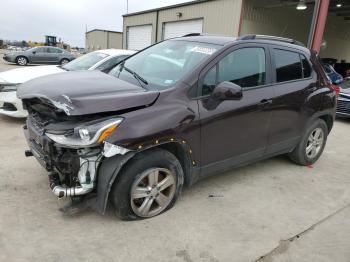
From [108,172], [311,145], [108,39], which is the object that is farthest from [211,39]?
[108,39]

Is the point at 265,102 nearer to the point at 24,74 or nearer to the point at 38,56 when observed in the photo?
the point at 24,74

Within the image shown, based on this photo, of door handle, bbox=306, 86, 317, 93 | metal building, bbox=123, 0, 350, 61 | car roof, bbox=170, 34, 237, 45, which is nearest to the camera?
car roof, bbox=170, 34, 237, 45

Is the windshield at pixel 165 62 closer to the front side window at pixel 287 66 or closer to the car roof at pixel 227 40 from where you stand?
the car roof at pixel 227 40

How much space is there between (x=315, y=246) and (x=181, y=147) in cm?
155

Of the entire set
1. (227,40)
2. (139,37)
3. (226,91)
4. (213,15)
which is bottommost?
(226,91)

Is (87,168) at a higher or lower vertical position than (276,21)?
lower

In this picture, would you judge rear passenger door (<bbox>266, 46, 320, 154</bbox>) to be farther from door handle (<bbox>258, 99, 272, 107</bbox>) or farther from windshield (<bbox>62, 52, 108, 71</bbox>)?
windshield (<bbox>62, 52, 108, 71</bbox>)

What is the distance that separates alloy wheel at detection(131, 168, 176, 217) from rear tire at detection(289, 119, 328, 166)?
237cm

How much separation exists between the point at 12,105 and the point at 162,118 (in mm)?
4091

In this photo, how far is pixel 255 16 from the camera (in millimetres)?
16250

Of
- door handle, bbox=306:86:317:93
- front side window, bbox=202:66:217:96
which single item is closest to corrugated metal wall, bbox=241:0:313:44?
door handle, bbox=306:86:317:93

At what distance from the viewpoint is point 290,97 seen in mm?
4195

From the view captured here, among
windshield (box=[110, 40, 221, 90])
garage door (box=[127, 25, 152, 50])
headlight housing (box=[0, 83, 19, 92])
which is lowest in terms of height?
headlight housing (box=[0, 83, 19, 92])

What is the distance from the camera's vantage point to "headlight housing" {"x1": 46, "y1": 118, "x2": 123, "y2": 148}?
8.79ft
